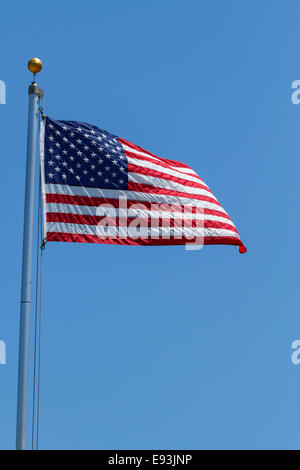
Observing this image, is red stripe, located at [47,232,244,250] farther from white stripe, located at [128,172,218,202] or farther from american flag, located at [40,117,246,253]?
white stripe, located at [128,172,218,202]

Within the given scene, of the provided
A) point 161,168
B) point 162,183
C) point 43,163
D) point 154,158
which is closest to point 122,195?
point 162,183

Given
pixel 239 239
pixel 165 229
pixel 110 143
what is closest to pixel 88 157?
pixel 110 143

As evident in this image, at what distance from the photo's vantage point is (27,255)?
19.0 m

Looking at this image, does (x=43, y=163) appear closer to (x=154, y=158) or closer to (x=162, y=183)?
(x=162, y=183)

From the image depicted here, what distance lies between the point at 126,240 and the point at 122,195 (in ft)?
4.38

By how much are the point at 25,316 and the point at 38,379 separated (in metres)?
Result: 2.51

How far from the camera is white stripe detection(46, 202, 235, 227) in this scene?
834 inches

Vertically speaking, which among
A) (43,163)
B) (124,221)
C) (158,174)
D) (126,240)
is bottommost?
(126,240)

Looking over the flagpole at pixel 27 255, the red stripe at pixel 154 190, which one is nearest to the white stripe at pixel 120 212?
the red stripe at pixel 154 190

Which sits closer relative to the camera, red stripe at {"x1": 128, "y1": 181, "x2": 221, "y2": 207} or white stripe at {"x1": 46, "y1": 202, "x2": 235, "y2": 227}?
white stripe at {"x1": 46, "y1": 202, "x2": 235, "y2": 227}

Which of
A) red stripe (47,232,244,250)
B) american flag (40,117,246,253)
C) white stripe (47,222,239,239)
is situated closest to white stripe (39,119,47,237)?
american flag (40,117,246,253)

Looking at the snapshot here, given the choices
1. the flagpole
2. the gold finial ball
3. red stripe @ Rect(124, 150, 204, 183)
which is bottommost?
the flagpole

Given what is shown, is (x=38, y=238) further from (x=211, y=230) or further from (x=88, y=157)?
(x=211, y=230)
